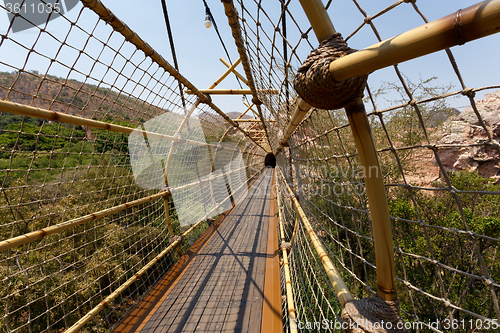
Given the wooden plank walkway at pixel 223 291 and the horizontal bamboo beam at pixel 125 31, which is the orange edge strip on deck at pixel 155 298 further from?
the horizontal bamboo beam at pixel 125 31

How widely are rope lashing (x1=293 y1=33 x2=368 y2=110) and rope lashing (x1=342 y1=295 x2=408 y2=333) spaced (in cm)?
61

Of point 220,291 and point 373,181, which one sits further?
point 220,291

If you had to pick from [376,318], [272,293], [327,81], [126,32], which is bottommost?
[272,293]

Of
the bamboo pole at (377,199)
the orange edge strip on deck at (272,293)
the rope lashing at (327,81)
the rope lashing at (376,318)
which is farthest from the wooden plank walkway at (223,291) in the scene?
the rope lashing at (327,81)

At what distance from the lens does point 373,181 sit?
23.9 inches

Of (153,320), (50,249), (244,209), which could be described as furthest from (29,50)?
(244,209)

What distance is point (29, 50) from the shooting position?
3.10ft

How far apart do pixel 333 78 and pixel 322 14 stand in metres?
0.25

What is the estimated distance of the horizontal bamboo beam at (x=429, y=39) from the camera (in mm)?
332

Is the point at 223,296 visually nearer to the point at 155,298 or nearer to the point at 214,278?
the point at 214,278

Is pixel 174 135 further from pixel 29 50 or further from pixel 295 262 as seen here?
pixel 295 262

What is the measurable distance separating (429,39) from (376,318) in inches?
28.5

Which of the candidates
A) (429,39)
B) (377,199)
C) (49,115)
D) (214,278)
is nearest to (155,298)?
(214,278)

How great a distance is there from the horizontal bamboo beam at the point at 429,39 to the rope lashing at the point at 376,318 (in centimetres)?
66
